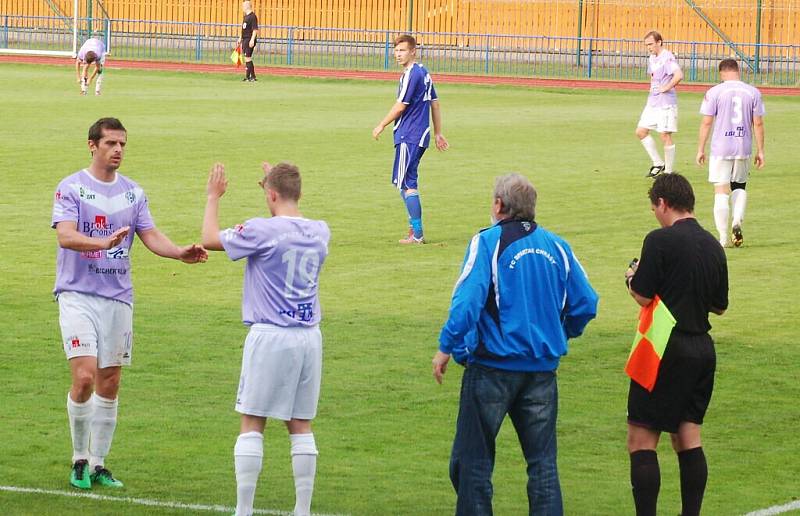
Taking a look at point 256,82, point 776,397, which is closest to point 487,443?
point 776,397

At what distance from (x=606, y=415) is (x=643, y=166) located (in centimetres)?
1492

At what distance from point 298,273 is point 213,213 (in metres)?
0.56

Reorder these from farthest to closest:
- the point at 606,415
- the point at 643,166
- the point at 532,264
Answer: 1. the point at 643,166
2. the point at 606,415
3. the point at 532,264

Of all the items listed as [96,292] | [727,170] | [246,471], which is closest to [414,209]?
[727,170]

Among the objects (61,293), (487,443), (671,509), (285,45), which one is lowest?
(671,509)

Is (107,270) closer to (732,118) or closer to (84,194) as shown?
(84,194)

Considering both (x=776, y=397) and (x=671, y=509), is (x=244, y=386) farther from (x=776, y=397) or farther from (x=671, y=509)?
(x=776, y=397)

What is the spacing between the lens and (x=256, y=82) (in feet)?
142

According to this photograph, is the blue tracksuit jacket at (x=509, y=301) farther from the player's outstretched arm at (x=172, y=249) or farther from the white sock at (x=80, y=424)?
the white sock at (x=80, y=424)

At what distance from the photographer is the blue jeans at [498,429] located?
7035 millimetres

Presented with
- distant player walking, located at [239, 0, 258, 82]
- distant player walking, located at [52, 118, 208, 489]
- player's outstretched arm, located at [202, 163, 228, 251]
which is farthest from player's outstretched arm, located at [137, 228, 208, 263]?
distant player walking, located at [239, 0, 258, 82]

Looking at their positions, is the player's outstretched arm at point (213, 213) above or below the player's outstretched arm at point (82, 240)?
above

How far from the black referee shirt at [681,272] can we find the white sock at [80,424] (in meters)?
3.06

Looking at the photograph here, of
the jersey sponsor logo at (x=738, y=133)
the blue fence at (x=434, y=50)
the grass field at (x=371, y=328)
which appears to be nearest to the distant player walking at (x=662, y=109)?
the grass field at (x=371, y=328)
